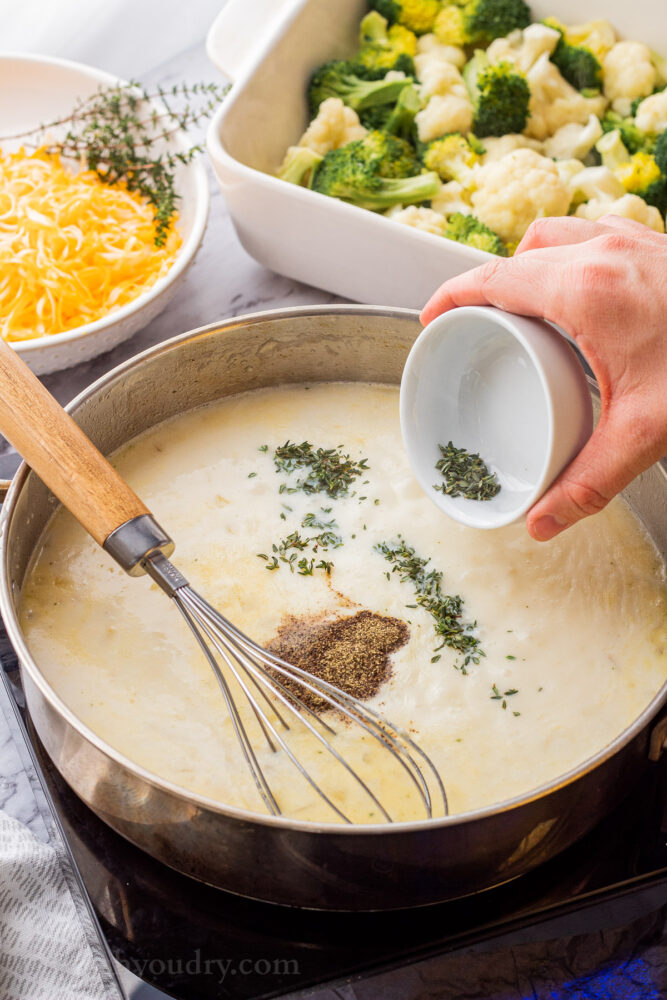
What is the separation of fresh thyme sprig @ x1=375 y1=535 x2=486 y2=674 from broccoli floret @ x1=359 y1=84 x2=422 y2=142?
0.90 meters

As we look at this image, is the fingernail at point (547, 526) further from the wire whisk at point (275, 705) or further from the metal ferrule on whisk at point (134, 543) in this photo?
the metal ferrule on whisk at point (134, 543)

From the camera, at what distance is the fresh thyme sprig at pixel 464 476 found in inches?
42.0

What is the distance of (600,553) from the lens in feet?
3.83

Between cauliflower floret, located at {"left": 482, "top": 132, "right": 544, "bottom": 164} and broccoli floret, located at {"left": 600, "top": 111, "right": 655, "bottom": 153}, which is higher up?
cauliflower floret, located at {"left": 482, "top": 132, "right": 544, "bottom": 164}

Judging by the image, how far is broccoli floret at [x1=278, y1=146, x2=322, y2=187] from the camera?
1.60 metres

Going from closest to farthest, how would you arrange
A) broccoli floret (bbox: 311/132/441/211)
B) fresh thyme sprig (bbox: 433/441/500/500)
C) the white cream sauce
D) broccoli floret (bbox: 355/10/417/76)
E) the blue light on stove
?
the blue light on stove < the white cream sauce < fresh thyme sprig (bbox: 433/441/500/500) < broccoli floret (bbox: 311/132/441/211) < broccoli floret (bbox: 355/10/417/76)

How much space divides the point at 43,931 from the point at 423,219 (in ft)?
3.66

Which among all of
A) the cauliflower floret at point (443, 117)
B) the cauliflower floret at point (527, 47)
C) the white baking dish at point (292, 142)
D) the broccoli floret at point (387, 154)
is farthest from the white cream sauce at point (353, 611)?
the cauliflower floret at point (527, 47)

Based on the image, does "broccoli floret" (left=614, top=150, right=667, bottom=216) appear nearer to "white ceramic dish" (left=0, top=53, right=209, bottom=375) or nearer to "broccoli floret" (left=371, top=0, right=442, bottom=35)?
"broccoli floret" (left=371, top=0, right=442, bottom=35)

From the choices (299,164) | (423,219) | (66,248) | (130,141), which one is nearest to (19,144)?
(130,141)

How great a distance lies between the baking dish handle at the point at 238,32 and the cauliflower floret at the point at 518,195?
1.54ft

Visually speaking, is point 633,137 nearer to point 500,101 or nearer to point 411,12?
point 500,101

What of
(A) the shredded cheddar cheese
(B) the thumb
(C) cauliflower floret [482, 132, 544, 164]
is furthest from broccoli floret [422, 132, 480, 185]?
(B) the thumb

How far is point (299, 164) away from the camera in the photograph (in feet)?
5.24
